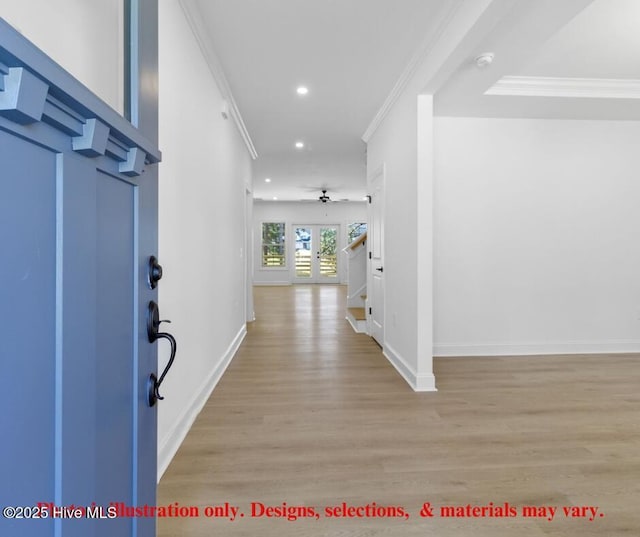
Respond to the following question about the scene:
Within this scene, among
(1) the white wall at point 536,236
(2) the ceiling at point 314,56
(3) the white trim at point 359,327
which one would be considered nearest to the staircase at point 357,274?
(3) the white trim at point 359,327

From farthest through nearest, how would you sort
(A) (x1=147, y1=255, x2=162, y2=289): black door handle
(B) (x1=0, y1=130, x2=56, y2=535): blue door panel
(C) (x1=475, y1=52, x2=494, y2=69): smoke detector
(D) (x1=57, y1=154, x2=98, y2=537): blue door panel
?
(C) (x1=475, y1=52, x2=494, y2=69): smoke detector < (A) (x1=147, y1=255, x2=162, y2=289): black door handle < (D) (x1=57, y1=154, x2=98, y2=537): blue door panel < (B) (x1=0, y1=130, x2=56, y2=535): blue door panel

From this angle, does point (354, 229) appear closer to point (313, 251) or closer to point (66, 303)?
point (313, 251)

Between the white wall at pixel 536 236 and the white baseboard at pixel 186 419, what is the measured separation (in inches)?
90.7

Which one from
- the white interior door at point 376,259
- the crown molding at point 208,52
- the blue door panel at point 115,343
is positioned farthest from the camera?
the white interior door at point 376,259

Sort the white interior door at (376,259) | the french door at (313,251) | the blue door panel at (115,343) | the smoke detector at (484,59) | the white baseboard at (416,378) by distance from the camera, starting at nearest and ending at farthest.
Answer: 1. the blue door panel at (115,343)
2. the smoke detector at (484,59)
3. the white baseboard at (416,378)
4. the white interior door at (376,259)
5. the french door at (313,251)

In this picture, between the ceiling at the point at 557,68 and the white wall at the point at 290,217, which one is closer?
the ceiling at the point at 557,68

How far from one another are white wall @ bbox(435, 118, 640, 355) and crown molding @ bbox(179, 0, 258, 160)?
7.14 feet

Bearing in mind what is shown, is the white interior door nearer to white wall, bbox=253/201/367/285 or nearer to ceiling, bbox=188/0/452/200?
ceiling, bbox=188/0/452/200

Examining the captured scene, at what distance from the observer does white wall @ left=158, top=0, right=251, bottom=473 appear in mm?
1818

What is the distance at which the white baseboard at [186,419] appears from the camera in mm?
1754

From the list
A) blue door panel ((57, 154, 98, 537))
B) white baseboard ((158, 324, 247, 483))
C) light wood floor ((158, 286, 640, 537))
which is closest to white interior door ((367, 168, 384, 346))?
light wood floor ((158, 286, 640, 537))

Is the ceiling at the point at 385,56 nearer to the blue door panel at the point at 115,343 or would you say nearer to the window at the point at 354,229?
the blue door panel at the point at 115,343

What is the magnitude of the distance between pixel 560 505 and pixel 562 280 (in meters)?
2.92

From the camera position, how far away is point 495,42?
7.50 ft
